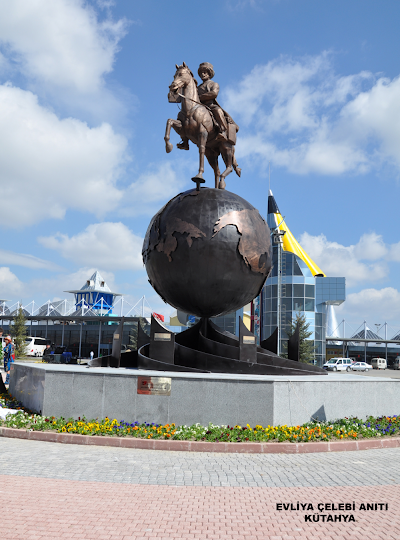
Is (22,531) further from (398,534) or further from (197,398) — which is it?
(197,398)

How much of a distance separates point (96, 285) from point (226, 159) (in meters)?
109

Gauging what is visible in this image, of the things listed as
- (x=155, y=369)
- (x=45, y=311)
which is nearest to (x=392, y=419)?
(x=155, y=369)

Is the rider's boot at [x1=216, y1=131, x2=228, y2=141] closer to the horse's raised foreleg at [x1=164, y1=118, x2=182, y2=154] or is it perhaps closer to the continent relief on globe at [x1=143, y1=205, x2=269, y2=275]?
the horse's raised foreleg at [x1=164, y1=118, x2=182, y2=154]

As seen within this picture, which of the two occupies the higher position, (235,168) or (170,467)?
(235,168)

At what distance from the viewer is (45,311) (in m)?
85.4

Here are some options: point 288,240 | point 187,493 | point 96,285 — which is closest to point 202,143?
point 187,493

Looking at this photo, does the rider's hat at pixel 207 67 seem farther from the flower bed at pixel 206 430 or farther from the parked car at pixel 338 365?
the parked car at pixel 338 365

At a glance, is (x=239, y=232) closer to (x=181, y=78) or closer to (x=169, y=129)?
(x=169, y=129)

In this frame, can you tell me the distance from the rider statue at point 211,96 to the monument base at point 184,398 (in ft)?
23.4

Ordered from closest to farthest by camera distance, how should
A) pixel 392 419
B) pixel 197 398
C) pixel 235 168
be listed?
pixel 197 398 → pixel 392 419 → pixel 235 168

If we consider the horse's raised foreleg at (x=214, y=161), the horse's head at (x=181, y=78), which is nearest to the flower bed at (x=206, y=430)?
the horse's raised foreleg at (x=214, y=161)

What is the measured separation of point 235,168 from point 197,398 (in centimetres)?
728

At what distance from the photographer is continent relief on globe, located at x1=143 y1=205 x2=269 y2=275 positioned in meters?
10.7

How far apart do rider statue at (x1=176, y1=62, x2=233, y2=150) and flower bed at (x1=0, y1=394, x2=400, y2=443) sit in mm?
8066
